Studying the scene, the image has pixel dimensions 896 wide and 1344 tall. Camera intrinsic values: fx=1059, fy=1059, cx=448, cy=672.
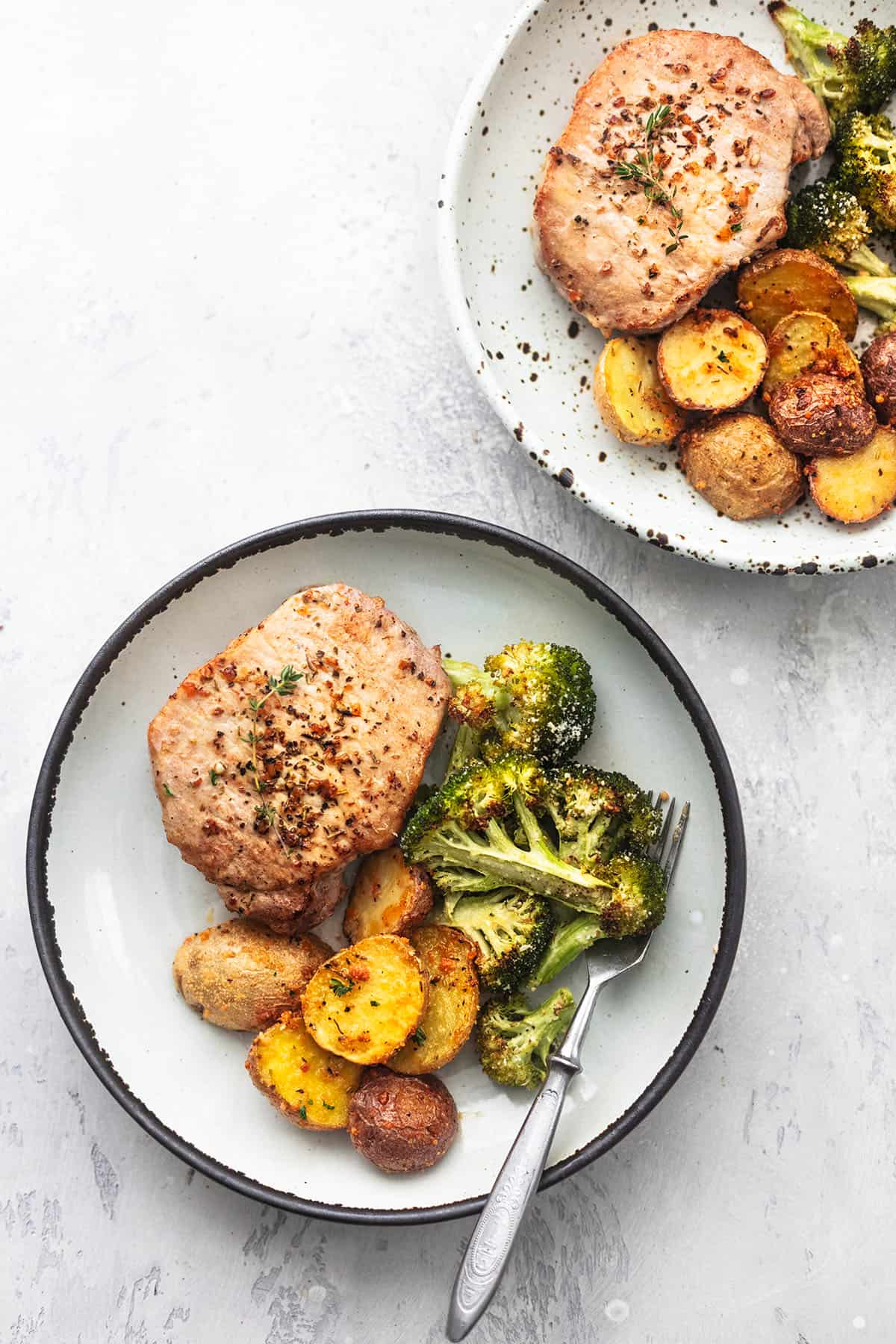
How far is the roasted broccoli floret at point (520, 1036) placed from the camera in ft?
7.82

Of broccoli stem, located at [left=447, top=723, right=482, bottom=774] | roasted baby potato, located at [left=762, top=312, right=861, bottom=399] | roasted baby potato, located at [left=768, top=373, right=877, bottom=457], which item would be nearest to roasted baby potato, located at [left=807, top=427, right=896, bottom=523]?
roasted baby potato, located at [left=768, top=373, right=877, bottom=457]

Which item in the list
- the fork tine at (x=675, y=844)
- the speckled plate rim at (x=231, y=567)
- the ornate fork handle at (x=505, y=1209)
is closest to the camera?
the ornate fork handle at (x=505, y=1209)

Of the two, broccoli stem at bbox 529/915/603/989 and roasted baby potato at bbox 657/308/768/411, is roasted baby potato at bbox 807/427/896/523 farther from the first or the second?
broccoli stem at bbox 529/915/603/989

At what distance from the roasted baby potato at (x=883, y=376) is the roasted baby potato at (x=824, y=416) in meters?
0.06

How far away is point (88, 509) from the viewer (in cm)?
270

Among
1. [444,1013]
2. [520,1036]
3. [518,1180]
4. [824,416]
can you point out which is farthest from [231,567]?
[518,1180]

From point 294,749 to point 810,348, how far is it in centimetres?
147

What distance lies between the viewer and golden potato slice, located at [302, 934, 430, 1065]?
2256 millimetres

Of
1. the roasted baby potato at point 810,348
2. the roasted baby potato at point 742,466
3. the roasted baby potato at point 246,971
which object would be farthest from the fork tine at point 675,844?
the roasted baby potato at point 810,348

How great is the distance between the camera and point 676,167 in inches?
93.8

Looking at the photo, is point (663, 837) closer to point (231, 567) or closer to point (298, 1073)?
point (298, 1073)

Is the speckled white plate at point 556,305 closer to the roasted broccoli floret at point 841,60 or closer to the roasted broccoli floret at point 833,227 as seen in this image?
the roasted broccoli floret at point 841,60

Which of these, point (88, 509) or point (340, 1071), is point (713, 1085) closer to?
point (340, 1071)

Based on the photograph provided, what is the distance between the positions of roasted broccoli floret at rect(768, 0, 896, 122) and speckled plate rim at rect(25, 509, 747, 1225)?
4.12 feet
